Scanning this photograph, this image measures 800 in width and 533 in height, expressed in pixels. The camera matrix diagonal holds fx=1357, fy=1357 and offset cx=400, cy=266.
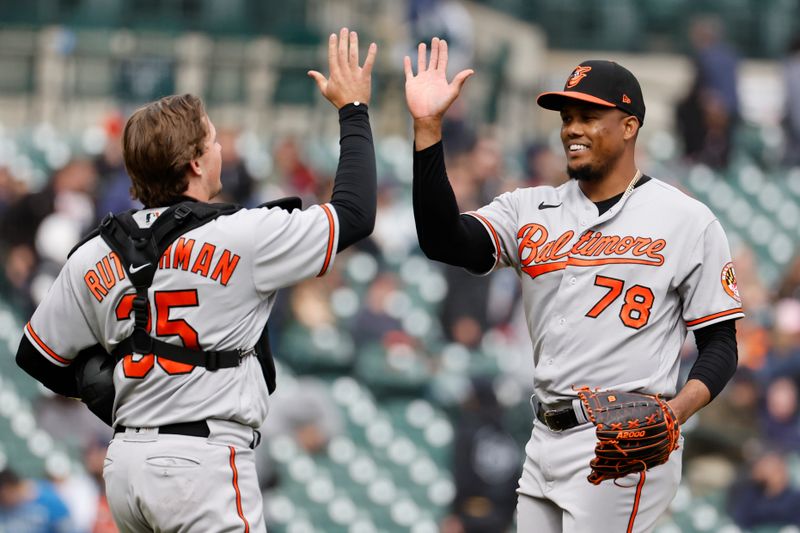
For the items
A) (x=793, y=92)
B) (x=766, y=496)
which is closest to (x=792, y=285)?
(x=766, y=496)

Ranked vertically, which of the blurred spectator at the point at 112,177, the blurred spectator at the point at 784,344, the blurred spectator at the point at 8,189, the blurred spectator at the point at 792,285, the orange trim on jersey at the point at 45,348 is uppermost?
the orange trim on jersey at the point at 45,348

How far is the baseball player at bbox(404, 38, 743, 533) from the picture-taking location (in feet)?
11.1

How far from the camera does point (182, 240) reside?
3.24 m

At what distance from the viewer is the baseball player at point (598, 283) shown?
3.38 metres

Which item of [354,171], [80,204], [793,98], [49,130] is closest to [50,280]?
[80,204]

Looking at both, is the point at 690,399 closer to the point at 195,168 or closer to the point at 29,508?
the point at 195,168

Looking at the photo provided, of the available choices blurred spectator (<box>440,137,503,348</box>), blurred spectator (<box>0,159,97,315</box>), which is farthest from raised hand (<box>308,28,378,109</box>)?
blurred spectator (<box>0,159,97,315</box>)

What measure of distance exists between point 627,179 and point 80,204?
583cm

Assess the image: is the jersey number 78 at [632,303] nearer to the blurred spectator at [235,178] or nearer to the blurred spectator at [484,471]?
the blurred spectator at [484,471]

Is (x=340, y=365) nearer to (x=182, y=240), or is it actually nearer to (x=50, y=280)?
(x=50, y=280)

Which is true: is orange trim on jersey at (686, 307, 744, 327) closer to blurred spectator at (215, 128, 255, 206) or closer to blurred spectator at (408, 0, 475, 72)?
blurred spectator at (215, 128, 255, 206)

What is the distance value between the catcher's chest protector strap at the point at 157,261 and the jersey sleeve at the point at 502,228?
2.46 feet

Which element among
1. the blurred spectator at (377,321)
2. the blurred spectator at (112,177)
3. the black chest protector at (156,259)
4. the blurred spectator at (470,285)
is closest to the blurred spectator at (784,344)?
the blurred spectator at (470,285)

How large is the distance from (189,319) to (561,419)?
965mm
